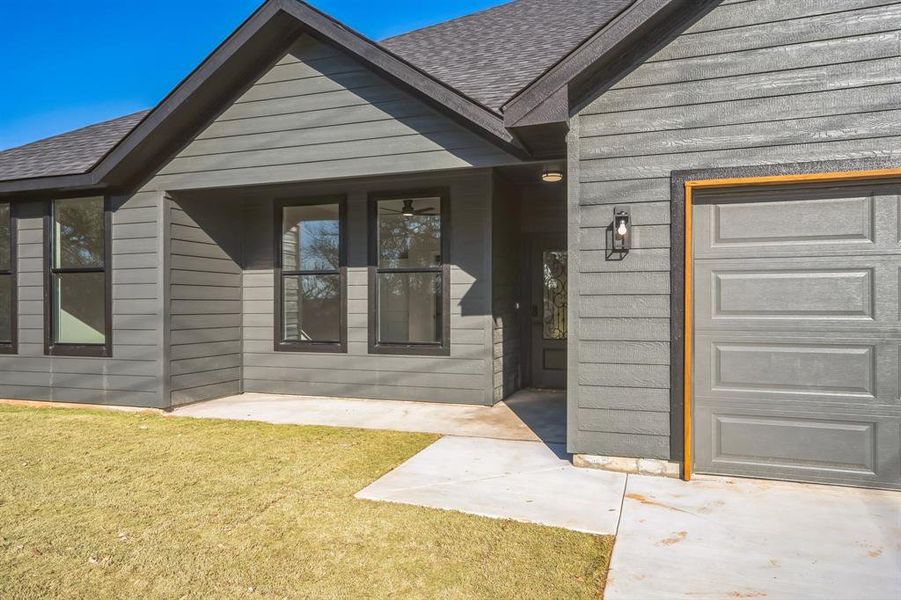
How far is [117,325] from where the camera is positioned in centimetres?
618

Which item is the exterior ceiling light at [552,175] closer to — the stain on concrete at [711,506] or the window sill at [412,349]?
the window sill at [412,349]

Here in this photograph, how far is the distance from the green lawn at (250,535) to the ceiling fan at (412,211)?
2.92m

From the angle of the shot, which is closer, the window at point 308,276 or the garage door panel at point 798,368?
the garage door panel at point 798,368

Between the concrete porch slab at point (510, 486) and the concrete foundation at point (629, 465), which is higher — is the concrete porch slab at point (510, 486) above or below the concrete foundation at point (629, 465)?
below

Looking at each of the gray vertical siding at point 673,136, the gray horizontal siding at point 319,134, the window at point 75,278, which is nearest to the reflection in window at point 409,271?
the gray horizontal siding at point 319,134

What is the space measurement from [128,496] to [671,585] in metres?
3.10

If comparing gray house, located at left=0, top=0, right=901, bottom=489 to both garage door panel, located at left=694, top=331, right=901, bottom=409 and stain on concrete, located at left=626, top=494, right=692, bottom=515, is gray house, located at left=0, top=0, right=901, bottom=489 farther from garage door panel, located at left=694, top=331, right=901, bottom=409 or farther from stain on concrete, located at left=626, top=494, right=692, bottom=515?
stain on concrete, located at left=626, top=494, right=692, bottom=515

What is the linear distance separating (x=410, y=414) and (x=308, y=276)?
2323 mm

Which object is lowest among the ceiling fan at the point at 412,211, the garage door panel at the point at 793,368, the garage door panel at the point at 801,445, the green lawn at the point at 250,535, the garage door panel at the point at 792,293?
the green lawn at the point at 250,535

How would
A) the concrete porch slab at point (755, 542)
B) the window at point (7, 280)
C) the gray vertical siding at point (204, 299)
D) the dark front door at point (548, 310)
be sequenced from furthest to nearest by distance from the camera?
the dark front door at point (548, 310) → the window at point (7, 280) → the gray vertical siding at point (204, 299) → the concrete porch slab at point (755, 542)

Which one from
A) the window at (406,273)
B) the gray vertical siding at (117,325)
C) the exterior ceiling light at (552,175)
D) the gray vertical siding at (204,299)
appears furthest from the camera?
the window at (406,273)

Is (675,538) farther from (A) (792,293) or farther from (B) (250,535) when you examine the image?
(B) (250,535)

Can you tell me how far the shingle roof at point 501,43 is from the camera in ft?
18.4

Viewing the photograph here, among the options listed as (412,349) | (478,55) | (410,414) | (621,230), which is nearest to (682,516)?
(621,230)
